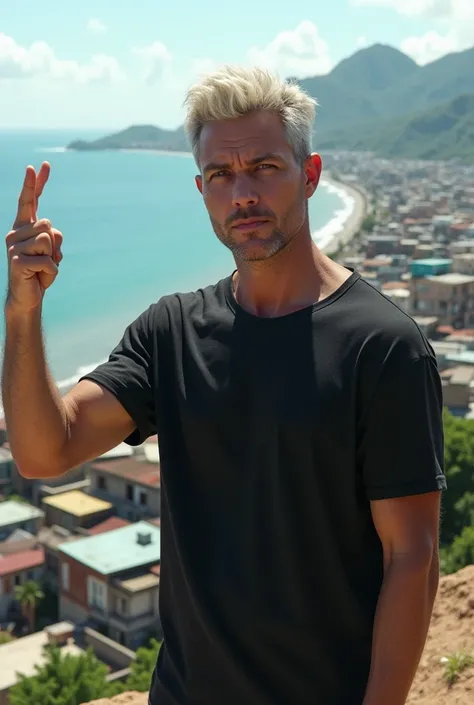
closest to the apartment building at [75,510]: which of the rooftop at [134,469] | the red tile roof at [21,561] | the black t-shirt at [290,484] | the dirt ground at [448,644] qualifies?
the rooftop at [134,469]

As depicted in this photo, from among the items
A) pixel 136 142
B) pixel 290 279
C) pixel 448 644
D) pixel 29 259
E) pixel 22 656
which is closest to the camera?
pixel 29 259

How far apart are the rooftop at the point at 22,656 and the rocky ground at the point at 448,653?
727 cm

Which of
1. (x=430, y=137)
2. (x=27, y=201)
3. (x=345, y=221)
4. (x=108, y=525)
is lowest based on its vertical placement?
(x=108, y=525)

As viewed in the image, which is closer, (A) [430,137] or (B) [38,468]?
(B) [38,468]

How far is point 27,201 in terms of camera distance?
5.30 ft

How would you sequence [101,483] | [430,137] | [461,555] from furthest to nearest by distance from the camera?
[430,137], [101,483], [461,555]

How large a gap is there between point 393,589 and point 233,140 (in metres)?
0.77

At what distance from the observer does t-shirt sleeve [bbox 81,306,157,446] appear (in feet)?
5.58

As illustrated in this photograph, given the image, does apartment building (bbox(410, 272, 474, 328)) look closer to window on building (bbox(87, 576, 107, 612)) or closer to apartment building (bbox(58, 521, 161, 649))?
apartment building (bbox(58, 521, 161, 649))

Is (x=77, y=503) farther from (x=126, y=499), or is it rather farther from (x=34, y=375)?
(x=34, y=375)

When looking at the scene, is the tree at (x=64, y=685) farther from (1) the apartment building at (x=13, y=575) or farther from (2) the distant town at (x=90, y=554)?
(1) the apartment building at (x=13, y=575)

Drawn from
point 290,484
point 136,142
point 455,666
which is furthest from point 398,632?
point 136,142

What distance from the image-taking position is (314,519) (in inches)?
59.1

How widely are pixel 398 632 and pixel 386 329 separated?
18.0 inches
